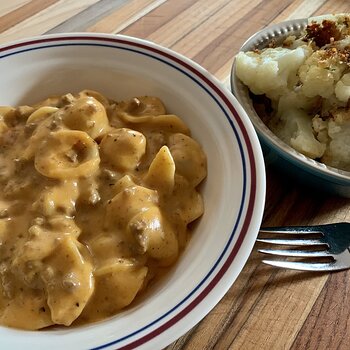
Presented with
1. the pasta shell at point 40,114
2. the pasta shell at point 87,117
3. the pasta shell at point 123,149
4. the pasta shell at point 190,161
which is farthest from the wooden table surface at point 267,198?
the pasta shell at point 40,114

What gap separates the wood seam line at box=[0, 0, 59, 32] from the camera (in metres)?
1.90

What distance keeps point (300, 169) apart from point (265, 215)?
0.51 feet

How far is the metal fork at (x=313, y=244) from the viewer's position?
→ 125 centimetres

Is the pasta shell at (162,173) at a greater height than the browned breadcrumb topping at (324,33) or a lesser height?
lesser

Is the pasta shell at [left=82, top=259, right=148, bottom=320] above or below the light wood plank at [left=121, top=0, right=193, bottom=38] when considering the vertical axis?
below

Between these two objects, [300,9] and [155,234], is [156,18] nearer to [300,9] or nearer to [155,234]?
[300,9]

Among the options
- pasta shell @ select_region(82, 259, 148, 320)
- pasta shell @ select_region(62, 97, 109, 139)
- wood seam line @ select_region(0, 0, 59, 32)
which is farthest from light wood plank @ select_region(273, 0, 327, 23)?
pasta shell @ select_region(82, 259, 148, 320)

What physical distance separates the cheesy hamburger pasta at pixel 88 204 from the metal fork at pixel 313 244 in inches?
9.4

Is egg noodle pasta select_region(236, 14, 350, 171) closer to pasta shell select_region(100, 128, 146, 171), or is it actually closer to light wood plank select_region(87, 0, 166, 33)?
pasta shell select_region(100, 128, 146, 171)

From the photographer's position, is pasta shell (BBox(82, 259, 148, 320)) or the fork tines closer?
pasta shell (BBox(82, 259, 148, 320))

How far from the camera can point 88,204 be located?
1143 millimetres

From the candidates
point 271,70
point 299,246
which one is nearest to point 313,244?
point 299,246

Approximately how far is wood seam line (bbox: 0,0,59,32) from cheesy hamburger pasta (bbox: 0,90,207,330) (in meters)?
0.65

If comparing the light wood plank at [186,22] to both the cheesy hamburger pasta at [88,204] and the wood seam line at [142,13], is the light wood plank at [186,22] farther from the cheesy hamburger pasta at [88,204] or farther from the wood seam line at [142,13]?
the cheesy hamburger pasta at [88,204]
